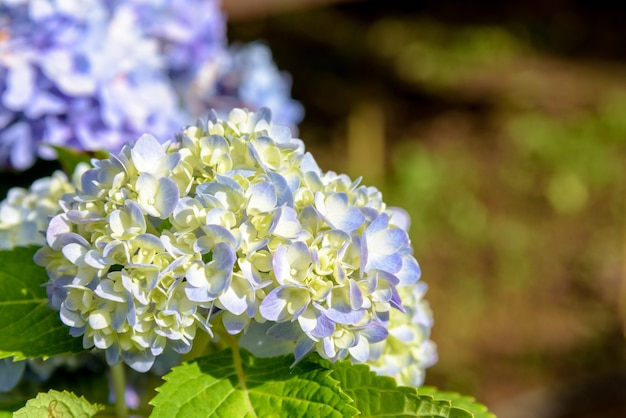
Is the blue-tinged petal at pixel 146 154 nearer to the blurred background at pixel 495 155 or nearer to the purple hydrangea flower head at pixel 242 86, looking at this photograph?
the purple hydrangea flower head at pixel 242 86

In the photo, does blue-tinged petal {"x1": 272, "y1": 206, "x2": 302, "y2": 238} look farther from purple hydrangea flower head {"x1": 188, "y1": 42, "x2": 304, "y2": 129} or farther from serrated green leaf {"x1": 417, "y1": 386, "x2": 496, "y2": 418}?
purple hydrangea flower head {"x1": 188, "y1": 42, "x2": 304, "y2": 129}

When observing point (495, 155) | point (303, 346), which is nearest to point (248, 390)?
point (303, 346)

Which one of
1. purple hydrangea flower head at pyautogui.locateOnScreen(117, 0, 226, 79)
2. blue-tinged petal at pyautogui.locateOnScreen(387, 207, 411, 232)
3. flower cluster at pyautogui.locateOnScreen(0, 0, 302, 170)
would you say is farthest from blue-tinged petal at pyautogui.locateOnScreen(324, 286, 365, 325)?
purple hydrangea flower head at pyautogui.locateOnScreen(117, 0, 226, 79)

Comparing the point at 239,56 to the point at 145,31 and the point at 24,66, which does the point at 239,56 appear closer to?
the point at 145,31

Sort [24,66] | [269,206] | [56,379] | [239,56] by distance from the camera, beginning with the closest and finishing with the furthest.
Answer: [269,206] < [56,379] < [24,66] < [239,56]

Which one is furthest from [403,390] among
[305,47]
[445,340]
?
[305,47]

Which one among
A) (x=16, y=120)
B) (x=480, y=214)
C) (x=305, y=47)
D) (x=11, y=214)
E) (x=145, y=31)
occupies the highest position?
(x=305, y=47)

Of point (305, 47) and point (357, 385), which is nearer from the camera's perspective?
point (357, 385)

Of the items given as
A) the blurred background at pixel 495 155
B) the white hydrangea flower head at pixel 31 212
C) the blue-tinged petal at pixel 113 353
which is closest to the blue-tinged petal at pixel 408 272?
the blue-tinged petal at pixel 113 353
